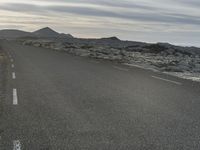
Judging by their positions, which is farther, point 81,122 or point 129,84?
point 129,84

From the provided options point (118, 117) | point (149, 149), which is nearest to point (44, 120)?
point (118, 117)

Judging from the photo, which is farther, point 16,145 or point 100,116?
point 100,116

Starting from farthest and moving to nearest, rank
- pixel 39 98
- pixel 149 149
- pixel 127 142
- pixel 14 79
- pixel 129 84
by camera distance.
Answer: pixel 14 79 < pixel 129 84 < pixel 39 98 < pixel 127 142 < pixel 149 149

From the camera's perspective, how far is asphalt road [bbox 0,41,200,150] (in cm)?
752

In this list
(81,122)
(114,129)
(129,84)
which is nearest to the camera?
(114,129)

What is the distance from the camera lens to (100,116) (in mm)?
9898

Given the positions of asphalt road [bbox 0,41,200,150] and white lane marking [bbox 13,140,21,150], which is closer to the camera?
white lane marking [bbox 13,140,21,150]

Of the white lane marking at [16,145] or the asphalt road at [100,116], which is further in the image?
the asphalt road at [100,116]

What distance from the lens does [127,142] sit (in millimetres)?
7516

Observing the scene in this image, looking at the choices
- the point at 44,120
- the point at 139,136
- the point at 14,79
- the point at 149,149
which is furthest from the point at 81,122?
the point at 14,79

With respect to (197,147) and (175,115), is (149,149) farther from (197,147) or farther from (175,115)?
(175,115)

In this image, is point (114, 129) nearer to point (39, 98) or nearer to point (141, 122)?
point (141, 122)

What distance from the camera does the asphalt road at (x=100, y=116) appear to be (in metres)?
7.52

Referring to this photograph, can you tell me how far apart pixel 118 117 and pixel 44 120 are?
5.24 feet
